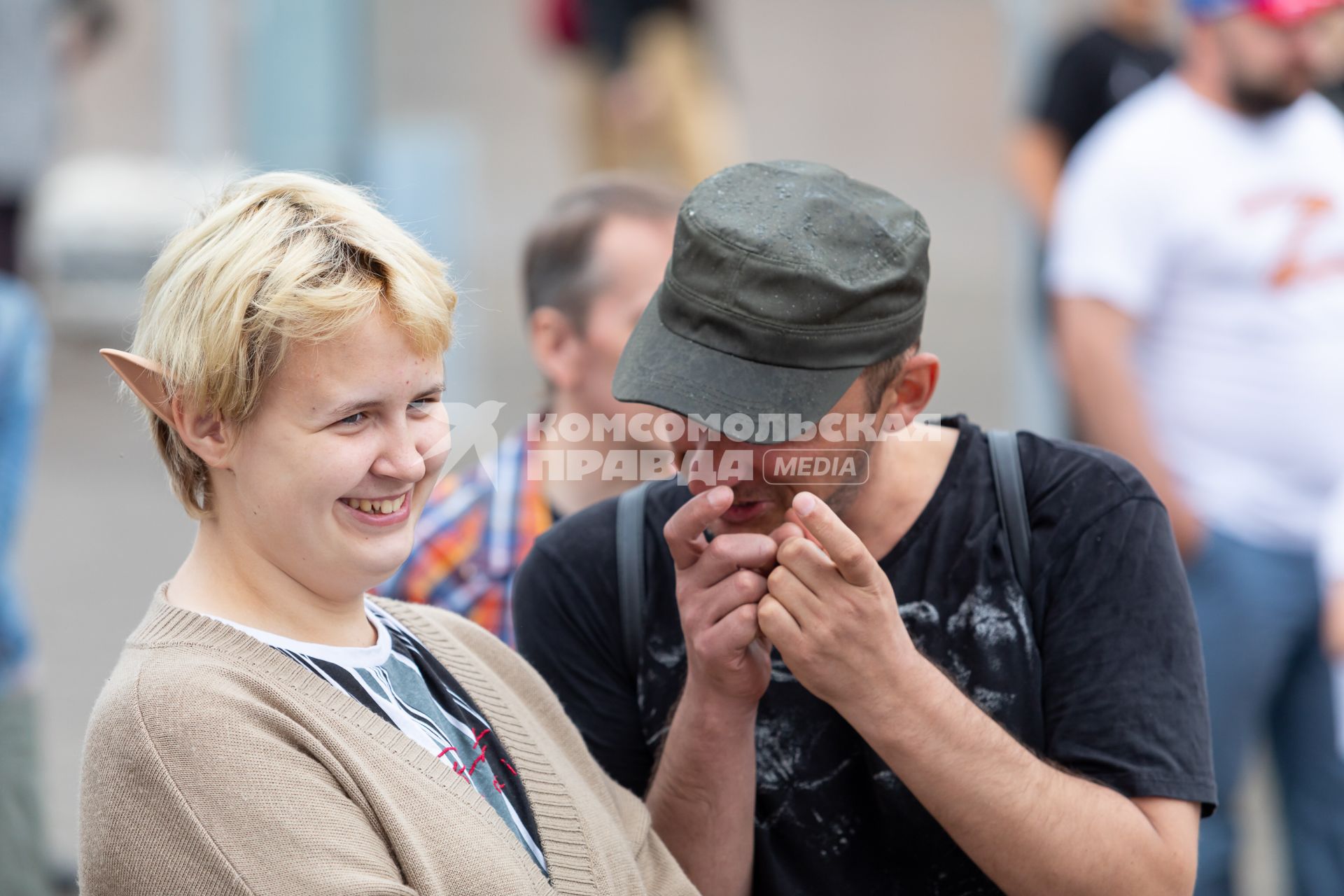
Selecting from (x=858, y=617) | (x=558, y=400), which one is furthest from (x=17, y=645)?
(x=858, y=617)

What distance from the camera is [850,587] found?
1.82 metres

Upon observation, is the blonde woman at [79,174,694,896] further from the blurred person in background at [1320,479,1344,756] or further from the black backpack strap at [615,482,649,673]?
the blurred person in background at [1320,479,1344,756]

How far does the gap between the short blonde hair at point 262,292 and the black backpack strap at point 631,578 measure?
0.48 m

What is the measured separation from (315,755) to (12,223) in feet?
14.6

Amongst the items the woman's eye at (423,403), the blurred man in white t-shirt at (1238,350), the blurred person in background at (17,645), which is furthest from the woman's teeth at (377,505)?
the blurred man in white t-shirt at (1238,350)

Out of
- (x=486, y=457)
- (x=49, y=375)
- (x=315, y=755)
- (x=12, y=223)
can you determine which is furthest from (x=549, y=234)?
(x=49, y=375)

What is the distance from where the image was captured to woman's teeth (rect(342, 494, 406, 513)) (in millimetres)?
1746

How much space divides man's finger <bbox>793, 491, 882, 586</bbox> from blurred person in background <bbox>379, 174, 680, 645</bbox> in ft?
3.59

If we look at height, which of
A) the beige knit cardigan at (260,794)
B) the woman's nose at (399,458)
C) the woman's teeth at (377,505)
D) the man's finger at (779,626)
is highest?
the woman's nose at (399,458)

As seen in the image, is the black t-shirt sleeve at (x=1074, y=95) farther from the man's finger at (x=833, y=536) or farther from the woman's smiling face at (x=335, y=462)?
the woman's smiling face at (x=335, y=462)

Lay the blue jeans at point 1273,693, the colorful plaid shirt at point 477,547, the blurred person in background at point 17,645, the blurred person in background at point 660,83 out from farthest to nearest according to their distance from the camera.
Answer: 1. the blurred person in background at point 660,83
2. the blue jeans at point 1273,693
3. the blurred person in background at point 17,645
4. the colorful plaid shirt at point 477,547

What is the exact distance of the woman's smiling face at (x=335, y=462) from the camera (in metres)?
1.68

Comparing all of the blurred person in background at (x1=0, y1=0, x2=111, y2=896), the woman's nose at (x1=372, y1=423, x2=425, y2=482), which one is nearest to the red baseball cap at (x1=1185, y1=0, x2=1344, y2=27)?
the woman's nose at (x1=372, y1=423, x2=425, y2=482)

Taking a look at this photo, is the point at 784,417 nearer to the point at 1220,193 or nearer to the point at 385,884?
the point at 385,884
